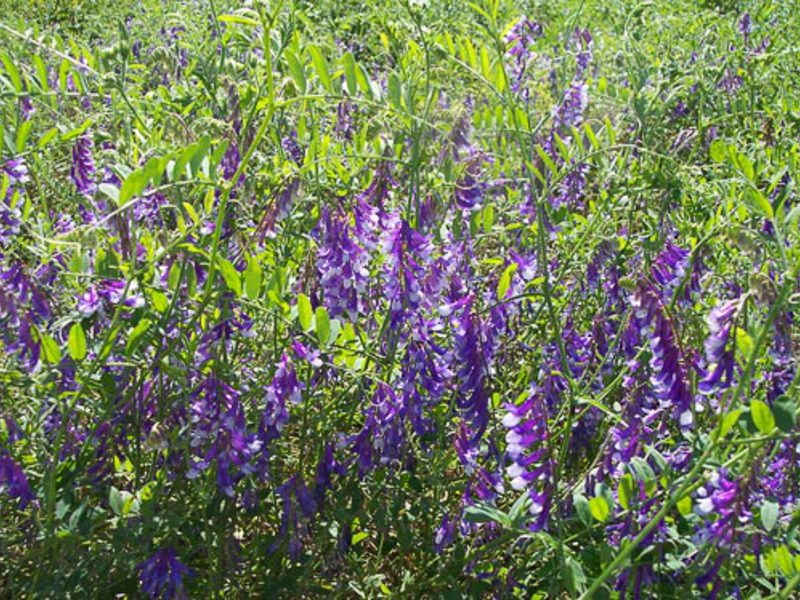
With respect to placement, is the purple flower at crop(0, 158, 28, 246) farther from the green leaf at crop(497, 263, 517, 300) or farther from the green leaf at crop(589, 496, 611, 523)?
the green leaf at crop(589, 496, 611, 523)

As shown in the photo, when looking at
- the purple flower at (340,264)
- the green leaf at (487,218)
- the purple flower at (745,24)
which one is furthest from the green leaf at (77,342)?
the purple flower at (745,24)

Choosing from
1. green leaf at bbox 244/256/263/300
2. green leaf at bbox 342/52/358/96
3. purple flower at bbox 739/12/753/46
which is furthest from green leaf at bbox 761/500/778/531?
purple flower at bbox 739/12/753/46

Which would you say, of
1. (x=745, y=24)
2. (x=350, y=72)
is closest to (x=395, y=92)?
(x=350, y=72)

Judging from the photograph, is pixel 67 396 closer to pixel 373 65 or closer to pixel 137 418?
pixel 137 418

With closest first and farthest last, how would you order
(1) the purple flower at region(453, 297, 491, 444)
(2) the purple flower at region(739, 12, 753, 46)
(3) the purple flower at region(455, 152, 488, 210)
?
(1) the purple flower at region(453, 297, 491, 444) → (3) the purple flower at region(455, 152, 488, 210) → (2) the purple flower at region(739, 12, 753, 46)

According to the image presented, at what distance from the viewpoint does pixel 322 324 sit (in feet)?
6.37

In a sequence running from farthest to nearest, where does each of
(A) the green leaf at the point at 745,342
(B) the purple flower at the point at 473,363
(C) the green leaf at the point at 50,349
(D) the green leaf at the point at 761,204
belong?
(B) the purple flower at the point at 473,363 < (C) the green leaf at the point at 50,349 < (D) the green leaf at the point at 761,204 < (A) the green leaf at the point at 745,342

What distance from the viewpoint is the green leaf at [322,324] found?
6.30ft

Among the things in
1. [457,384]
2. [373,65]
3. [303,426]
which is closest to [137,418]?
[303,426]

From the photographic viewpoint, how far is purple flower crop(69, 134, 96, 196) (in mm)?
2555

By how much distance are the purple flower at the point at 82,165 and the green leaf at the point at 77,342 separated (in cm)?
74

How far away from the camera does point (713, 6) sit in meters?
6.86

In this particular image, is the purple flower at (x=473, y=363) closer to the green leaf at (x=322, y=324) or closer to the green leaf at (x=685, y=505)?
the green leaf at (x=322, y=324)

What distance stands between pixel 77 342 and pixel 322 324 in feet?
1.32
